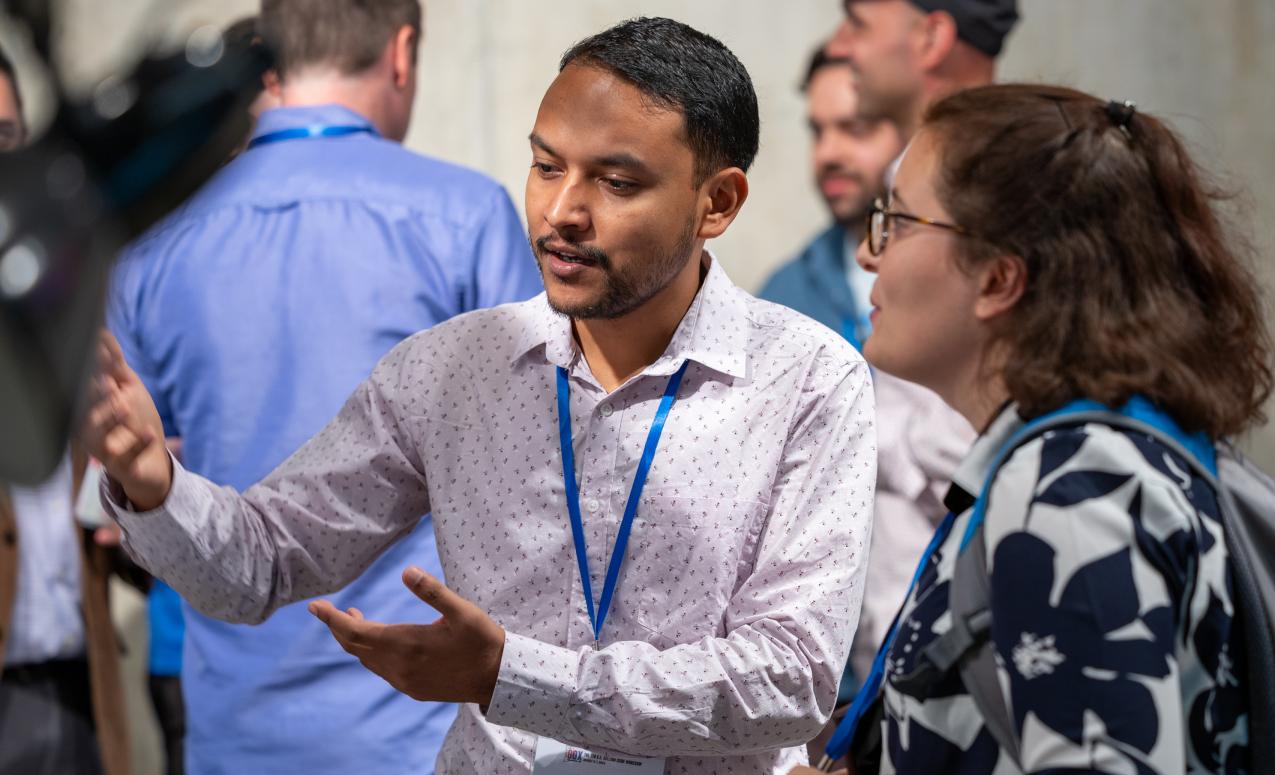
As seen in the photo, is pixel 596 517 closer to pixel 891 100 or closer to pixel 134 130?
pixel 134 130

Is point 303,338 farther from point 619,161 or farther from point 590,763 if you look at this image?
point 590,763

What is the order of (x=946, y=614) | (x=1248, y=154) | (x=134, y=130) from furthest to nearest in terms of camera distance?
(x=1248, y=154) → (x=946, y=614) → (x=134, y=130)

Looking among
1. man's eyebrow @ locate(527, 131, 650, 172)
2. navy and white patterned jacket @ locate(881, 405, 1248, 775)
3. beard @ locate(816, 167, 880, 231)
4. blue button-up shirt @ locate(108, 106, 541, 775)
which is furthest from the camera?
beard @ locate(816, 167, 880, 231)

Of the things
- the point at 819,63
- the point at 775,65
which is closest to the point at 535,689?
the point at 819,63

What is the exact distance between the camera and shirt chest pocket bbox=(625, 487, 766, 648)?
65.5 inches

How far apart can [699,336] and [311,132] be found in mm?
1240

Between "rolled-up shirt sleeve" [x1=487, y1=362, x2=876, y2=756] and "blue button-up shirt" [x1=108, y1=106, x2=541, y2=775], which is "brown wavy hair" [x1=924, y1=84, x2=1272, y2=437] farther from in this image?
"blue button-up shirt" [x1=108, y1=106, x2=541, y2=775]

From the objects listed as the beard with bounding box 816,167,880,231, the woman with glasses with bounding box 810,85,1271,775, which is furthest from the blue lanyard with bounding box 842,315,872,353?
the woman with glasses with bounding box 810,85,1271,775

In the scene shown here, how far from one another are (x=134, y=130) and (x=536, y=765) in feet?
3.26

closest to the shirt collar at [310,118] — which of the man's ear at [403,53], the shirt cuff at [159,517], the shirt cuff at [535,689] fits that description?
the man's ear at [403,53]

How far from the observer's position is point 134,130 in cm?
88

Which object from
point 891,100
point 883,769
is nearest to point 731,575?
point 883,769

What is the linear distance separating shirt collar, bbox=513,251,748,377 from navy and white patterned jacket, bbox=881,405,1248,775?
0.43 metres

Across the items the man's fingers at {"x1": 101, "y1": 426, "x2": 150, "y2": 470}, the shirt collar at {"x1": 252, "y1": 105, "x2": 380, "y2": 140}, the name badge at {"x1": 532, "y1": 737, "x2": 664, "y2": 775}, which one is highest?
the man's fingers at {"x1": 101, "y1": 426, "x2": 150, "y2": 470}
